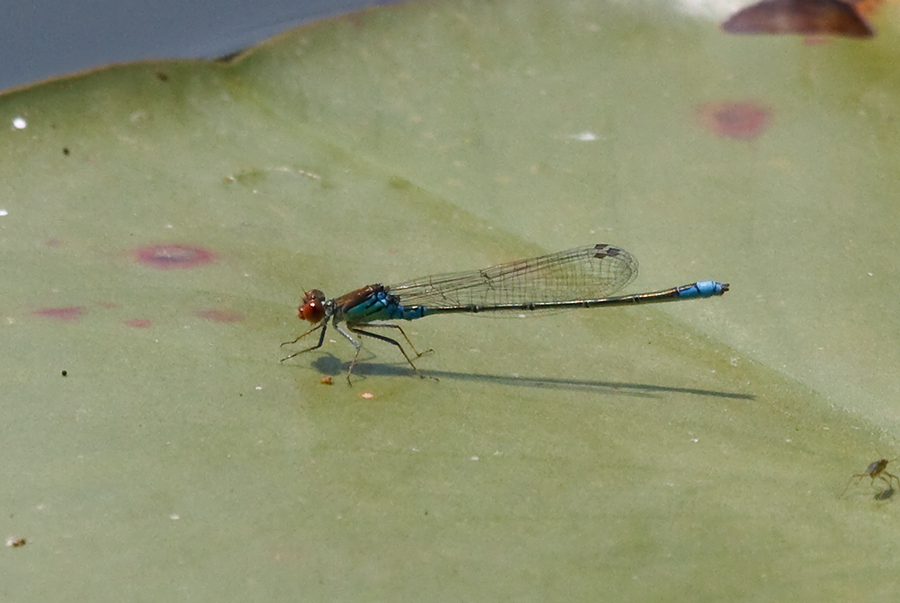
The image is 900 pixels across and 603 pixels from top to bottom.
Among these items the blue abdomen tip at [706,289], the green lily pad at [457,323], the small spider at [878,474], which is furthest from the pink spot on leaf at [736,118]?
the small spider at [878,474]

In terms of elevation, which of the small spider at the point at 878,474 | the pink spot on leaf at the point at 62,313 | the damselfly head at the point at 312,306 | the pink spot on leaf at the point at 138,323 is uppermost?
the pink spot on leaf at the point at 62,313

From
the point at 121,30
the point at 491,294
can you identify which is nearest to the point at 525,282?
the point at 491,294

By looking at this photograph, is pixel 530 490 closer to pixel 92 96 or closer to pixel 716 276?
pixel 716 276

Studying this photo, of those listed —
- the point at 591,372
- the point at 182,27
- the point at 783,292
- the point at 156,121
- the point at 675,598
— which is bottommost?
the point at 675,598

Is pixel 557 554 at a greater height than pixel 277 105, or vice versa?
pixel 277 105

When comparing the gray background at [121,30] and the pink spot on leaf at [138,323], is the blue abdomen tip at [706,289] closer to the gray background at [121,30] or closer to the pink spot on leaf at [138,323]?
the pink spot on leaf at [138,323]

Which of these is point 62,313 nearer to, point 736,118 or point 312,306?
point 312,306

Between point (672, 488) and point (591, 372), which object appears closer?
point (672, 488)

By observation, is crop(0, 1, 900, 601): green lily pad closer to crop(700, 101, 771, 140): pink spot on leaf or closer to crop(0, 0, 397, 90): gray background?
crop(700, 101, 771, 140): pink spot on leaf

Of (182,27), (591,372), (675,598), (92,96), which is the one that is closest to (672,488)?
(675,598)
